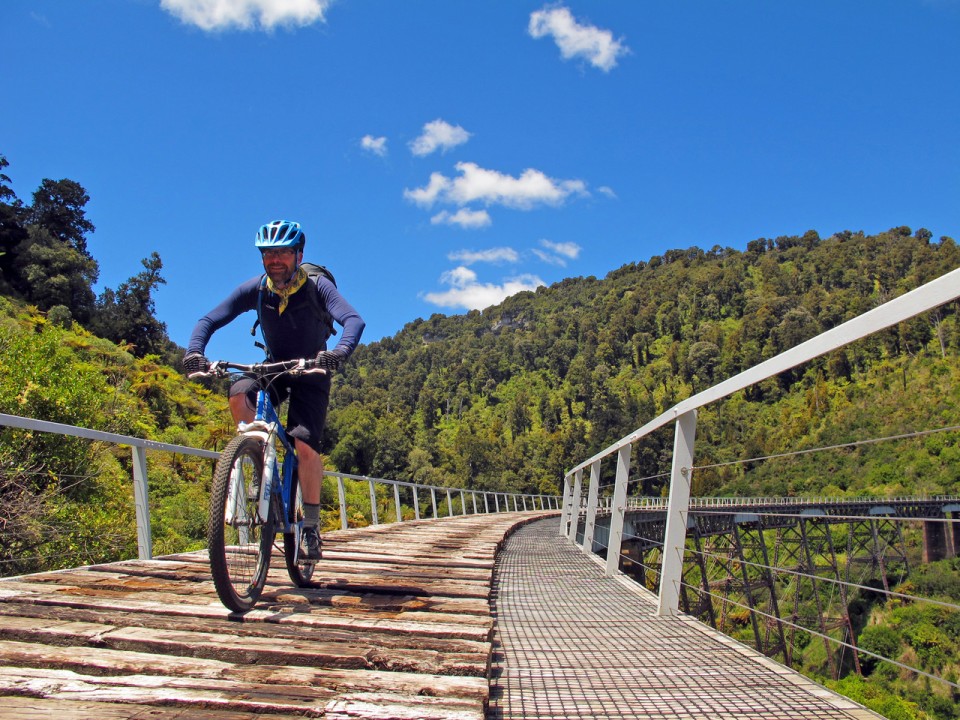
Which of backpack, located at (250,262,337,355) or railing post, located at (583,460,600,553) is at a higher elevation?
backpack, located at (250,262,337,355)

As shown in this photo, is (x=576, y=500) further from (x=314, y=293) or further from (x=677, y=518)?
(x=314, y=293)

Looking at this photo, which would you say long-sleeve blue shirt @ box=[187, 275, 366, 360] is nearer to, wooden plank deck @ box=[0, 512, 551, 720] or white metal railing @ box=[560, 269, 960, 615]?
wooden plank deck @ box=[0, 512, 551, 720]

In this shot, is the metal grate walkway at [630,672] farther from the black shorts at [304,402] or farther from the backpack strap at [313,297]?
the backpack strap at [313,297]

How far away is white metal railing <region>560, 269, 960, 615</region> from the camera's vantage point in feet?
5.61

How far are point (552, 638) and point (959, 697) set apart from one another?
43.3 meters

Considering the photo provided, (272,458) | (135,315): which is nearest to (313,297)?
(272,458)

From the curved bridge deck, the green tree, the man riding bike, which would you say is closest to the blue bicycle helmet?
the man riding bike

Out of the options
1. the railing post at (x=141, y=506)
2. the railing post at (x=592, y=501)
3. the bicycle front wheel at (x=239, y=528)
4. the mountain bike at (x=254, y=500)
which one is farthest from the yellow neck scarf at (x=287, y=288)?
the railing post at (x=592, y=501)

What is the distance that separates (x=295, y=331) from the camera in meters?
3.01

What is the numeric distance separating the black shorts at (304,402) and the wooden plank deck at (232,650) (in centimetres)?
70

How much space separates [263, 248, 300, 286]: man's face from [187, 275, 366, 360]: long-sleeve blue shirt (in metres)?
0.11

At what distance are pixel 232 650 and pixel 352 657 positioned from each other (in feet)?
1.13

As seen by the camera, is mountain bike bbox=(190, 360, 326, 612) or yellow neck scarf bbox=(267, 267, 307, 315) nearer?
mountain bike bbox=(190, 360, 326, 612)

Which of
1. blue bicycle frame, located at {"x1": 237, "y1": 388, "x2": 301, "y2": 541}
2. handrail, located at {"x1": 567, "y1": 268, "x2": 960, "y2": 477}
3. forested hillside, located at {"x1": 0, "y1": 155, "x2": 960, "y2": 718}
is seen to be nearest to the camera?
handrail, located at {"x1": 567, "y1": 268, "x2": 960, "y2": 477}
